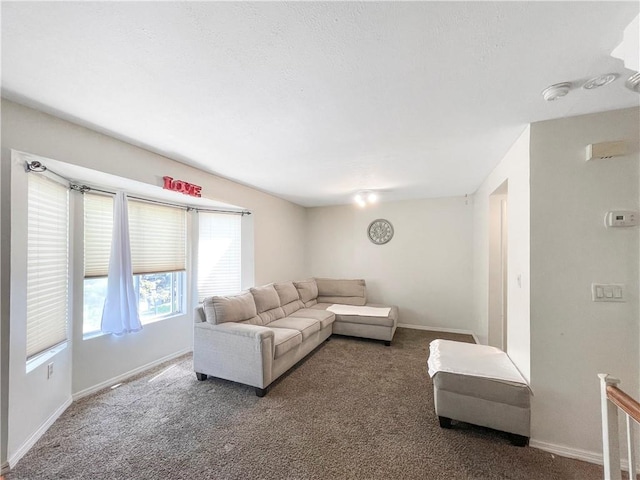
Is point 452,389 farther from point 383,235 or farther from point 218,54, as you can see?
point 383,235

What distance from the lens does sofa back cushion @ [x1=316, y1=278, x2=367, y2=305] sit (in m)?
4.68

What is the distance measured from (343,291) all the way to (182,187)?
3292mm

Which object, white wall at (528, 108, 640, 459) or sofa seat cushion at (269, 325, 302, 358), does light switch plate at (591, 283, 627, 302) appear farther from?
sofa seat cushion at (269, 325, 302, 358)

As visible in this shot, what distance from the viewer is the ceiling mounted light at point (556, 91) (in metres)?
1.38

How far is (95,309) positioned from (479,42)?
392 cm

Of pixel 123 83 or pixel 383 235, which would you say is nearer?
pixel 123 83

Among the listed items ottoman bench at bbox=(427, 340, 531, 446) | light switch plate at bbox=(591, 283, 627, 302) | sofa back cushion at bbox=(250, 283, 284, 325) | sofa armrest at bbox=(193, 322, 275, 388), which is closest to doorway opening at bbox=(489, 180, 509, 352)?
ottoman bench at bbox=(427, 340, 531, 446)

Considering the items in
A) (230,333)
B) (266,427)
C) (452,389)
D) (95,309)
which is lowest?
(266,427)

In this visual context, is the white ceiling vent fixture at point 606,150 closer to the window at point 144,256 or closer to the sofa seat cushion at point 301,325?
the sofa seat cushion at point 301,325

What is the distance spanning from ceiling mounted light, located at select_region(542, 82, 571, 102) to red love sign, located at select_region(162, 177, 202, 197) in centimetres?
314

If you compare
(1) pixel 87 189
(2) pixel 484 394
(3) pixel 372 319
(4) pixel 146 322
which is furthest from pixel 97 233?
(2) pixel 484 394

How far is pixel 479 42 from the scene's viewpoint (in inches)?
43.6

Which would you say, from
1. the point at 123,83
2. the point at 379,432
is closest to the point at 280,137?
the point at 123,83

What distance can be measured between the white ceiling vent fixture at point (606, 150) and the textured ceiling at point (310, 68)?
252 mm
